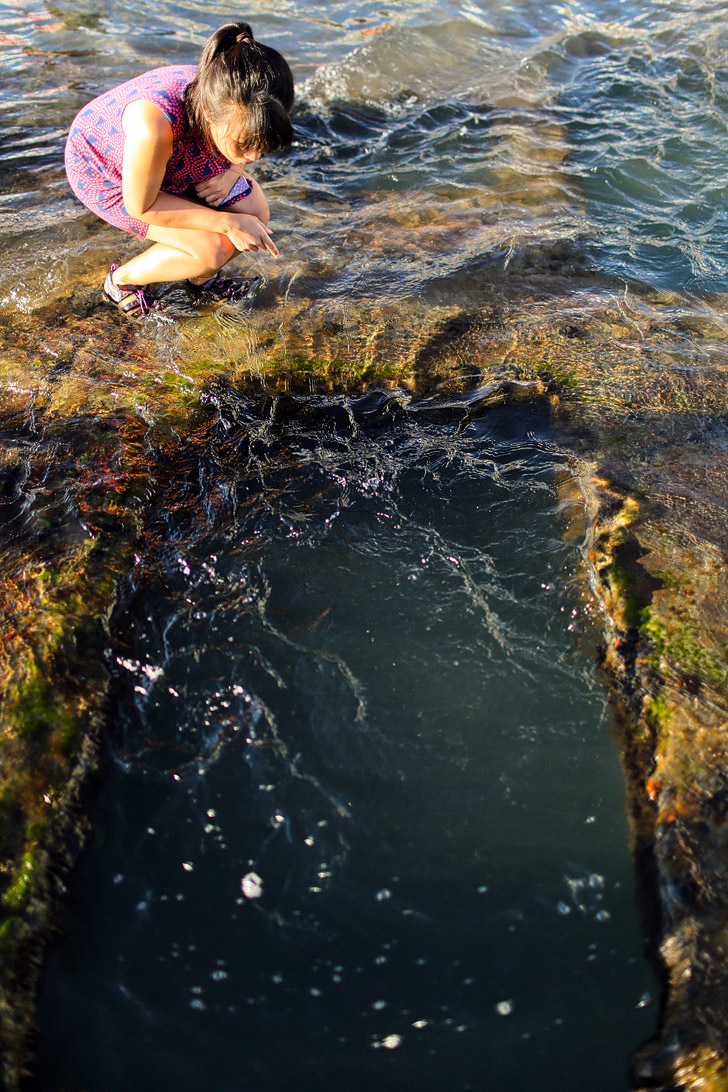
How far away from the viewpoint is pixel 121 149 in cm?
344

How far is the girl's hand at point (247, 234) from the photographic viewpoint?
140 inches

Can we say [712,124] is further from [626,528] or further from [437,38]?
[626,528]

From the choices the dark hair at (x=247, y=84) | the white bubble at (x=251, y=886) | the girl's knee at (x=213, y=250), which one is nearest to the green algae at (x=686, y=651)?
the white bubble at (x=251, y=886)

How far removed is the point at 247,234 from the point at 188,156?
0.42 metres

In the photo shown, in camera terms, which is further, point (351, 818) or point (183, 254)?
point (183, 254)

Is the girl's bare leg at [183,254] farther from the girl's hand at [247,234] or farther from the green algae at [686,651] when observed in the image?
the green algae at [686,651]

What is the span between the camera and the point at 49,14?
8.85 meters

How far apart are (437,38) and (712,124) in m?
3.74

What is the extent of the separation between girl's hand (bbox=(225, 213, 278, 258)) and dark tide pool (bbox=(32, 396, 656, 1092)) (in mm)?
1261

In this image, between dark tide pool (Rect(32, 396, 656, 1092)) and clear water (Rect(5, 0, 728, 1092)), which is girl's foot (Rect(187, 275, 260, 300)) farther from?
dark tide pool (Rect(32, 396, 656, 1092))

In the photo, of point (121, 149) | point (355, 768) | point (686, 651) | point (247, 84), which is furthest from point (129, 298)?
point (686, 651)

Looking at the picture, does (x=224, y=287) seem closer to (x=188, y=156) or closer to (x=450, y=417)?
(x=188, y=156)

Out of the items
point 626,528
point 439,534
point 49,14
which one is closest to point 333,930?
point 439,534

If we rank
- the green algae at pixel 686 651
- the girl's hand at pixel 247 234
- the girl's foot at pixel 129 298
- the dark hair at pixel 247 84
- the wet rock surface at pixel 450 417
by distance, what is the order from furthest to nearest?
the girl's foot at pixel 129 298 → the girl's hand at pixel 247 234 → the dark hair at pixel 247 84 → the green algae at pixel 686 651 → the wet rock surface at pixel 450 417
